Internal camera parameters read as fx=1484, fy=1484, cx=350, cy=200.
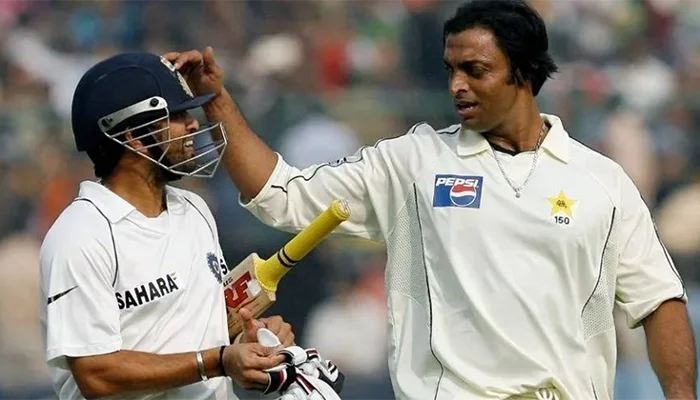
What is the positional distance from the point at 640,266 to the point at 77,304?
185cm

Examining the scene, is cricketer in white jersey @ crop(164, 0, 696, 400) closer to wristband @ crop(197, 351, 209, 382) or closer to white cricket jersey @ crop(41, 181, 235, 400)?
white cricket jersey @ crop(41, 181, 235, 400)

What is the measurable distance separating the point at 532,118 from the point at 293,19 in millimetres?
5399

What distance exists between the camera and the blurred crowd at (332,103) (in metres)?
8.59

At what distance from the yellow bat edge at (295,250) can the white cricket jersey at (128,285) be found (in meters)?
0.18

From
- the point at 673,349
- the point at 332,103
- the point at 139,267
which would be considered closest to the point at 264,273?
the point at 139,267

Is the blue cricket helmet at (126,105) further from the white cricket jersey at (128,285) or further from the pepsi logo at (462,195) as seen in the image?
the pepsi logo at (462,195)

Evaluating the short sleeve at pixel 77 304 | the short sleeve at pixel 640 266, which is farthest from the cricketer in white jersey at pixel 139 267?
the short sleeve at pixel 640 266

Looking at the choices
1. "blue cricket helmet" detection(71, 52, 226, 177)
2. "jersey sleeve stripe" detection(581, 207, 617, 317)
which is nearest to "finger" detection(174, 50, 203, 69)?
"blue cricket helmet" detection(71, 52, 226, 177)

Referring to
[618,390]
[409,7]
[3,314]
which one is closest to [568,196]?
[618,390]

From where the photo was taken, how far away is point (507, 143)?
189 inches

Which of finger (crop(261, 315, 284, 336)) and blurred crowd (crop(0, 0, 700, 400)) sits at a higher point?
finger (crop(261, 315, 284, 336))

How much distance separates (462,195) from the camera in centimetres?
465

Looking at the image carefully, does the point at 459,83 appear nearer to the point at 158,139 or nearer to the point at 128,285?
the point at 158,139

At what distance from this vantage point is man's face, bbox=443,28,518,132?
468cm
